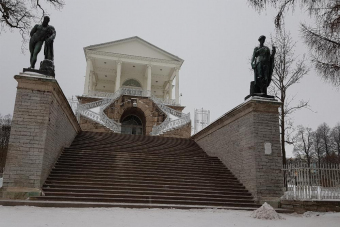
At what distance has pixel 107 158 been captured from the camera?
37.1ft

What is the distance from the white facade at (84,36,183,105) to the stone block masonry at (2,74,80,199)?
77.5ft

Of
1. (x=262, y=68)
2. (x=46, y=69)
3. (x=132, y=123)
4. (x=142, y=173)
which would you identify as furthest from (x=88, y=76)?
(x=262, y=68)

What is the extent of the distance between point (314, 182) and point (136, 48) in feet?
99.0

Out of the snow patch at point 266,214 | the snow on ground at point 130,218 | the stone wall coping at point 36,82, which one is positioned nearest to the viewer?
the snow on ground at point 130,218

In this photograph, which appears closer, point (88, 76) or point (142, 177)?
point (142, 177)

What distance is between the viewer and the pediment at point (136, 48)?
3465 centimetres

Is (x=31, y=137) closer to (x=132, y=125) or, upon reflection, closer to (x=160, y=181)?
(x=160, y=181)

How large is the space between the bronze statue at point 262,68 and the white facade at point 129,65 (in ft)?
75.9

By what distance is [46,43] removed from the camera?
30.6ft

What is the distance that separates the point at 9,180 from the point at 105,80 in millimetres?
33048

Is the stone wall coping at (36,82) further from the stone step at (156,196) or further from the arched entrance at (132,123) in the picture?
the arched entrance at (132,123)

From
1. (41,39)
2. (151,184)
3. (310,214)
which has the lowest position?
(310,214)

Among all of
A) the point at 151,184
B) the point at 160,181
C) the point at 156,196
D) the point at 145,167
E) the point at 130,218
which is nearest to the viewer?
the point at 130,218

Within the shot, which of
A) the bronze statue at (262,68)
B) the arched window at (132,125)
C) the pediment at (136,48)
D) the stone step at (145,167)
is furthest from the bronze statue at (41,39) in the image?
the pediment at (136,48)
